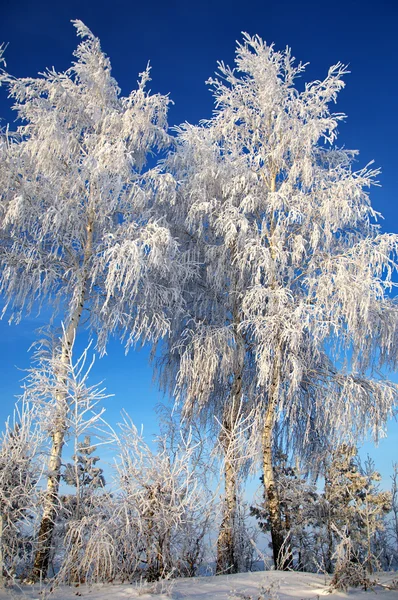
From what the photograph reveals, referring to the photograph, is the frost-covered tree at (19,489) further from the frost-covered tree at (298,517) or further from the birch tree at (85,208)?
the frost-covered tree at (298,517)

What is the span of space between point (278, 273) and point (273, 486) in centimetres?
437

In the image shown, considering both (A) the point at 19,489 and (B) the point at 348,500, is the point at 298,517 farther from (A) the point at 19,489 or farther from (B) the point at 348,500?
(A) the point at 19,489

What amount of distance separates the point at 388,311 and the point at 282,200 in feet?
10.7

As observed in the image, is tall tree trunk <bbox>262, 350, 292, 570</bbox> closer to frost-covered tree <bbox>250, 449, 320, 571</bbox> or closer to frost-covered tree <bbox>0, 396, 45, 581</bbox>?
frost-covered tree <bbox>250, 449, 320, 571</bbox>

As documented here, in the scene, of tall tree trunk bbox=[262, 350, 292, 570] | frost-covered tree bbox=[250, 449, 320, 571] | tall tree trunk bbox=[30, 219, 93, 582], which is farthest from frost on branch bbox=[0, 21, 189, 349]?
frost-covered tree bbox=[250, 449, 320, 571]

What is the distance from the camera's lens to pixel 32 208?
8.99 meters

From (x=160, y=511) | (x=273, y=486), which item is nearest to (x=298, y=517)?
(x=273, y=486)

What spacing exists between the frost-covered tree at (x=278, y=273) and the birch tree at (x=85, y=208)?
136 centimetres

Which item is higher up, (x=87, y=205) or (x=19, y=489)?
(x=87, y=205)

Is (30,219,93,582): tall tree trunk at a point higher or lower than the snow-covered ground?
higher

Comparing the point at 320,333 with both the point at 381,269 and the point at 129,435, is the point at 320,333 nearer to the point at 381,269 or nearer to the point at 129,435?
the point at 381,269

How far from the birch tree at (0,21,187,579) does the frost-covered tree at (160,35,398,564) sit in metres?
1.36

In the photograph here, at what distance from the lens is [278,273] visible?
10914 millimetres

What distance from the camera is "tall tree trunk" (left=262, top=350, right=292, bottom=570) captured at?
30.0ft
